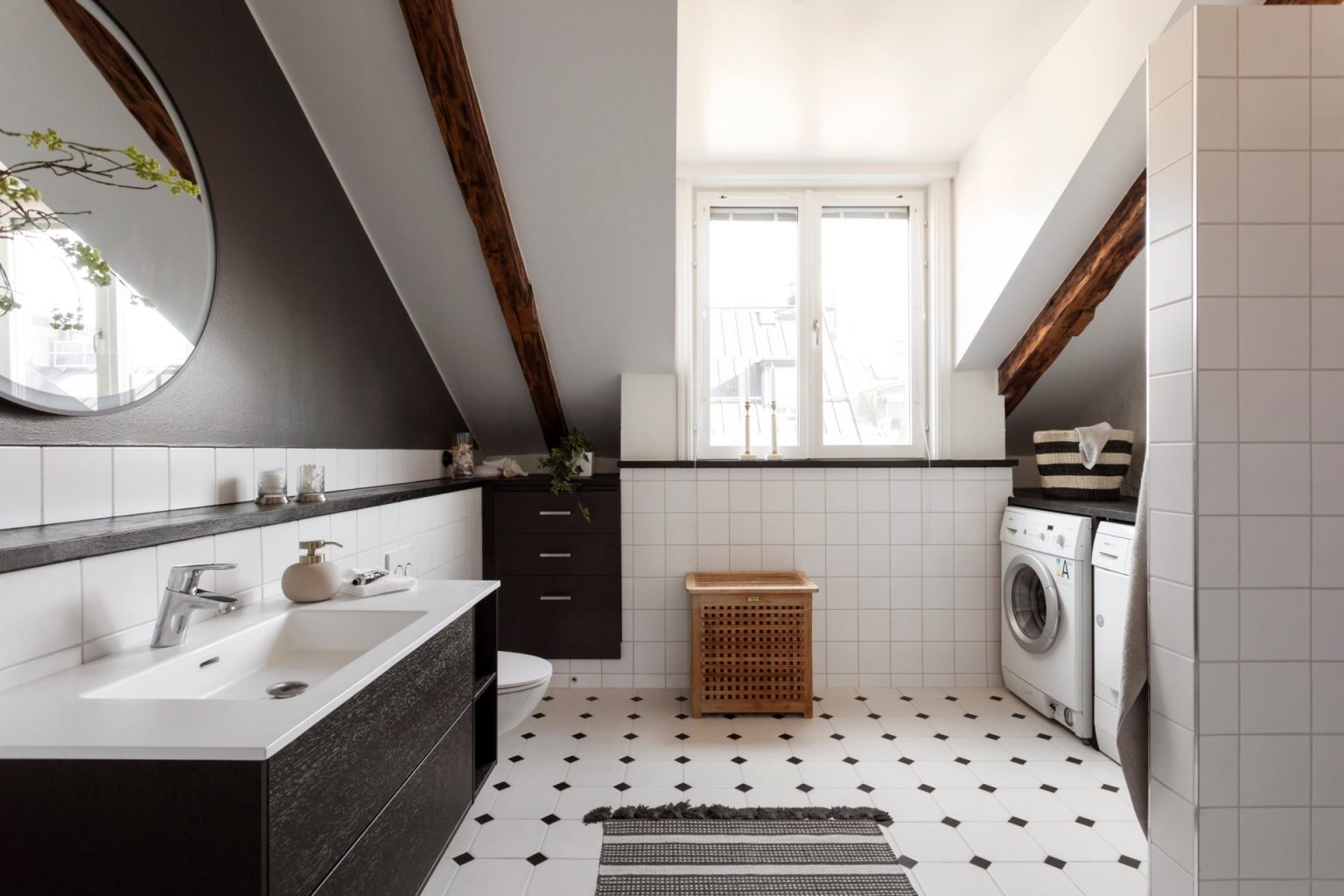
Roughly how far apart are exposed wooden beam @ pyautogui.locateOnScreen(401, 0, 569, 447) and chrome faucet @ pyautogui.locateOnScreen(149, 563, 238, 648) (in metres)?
1.60

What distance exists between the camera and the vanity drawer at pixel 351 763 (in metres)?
0.91

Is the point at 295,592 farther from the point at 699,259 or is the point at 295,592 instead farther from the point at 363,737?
the point at 699,259

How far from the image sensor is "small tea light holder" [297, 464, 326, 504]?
6.53 feet

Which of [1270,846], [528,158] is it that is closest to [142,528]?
[528,158]

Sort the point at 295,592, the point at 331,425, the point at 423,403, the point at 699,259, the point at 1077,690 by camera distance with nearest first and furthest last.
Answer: the point at 295,592 < the point at 331,425 < the point at 1077,690 < the point at 423,403 < the point at 699,259

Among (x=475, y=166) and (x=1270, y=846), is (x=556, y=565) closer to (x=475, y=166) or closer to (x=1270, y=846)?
(x=475, y=166)

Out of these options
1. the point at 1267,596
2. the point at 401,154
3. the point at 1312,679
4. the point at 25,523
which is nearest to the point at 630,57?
the point at 401,154

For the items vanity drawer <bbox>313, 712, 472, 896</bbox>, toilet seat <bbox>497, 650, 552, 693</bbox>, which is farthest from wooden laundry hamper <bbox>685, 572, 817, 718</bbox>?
vanity drawer <bbox>313, 712, 472, 896</bbox>

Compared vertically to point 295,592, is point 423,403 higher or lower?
higher

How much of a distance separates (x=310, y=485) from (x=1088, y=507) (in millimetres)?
2840

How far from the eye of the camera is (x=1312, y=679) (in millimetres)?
1374

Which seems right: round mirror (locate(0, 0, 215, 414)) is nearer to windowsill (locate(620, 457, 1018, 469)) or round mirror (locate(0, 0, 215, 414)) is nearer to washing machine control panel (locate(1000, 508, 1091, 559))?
windowsill (locate(620, 457, 1018, 469))

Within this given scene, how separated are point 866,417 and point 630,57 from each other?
2.11 meters

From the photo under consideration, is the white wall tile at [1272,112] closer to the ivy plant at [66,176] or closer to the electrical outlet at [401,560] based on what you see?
the ivy plant at [66,176]
